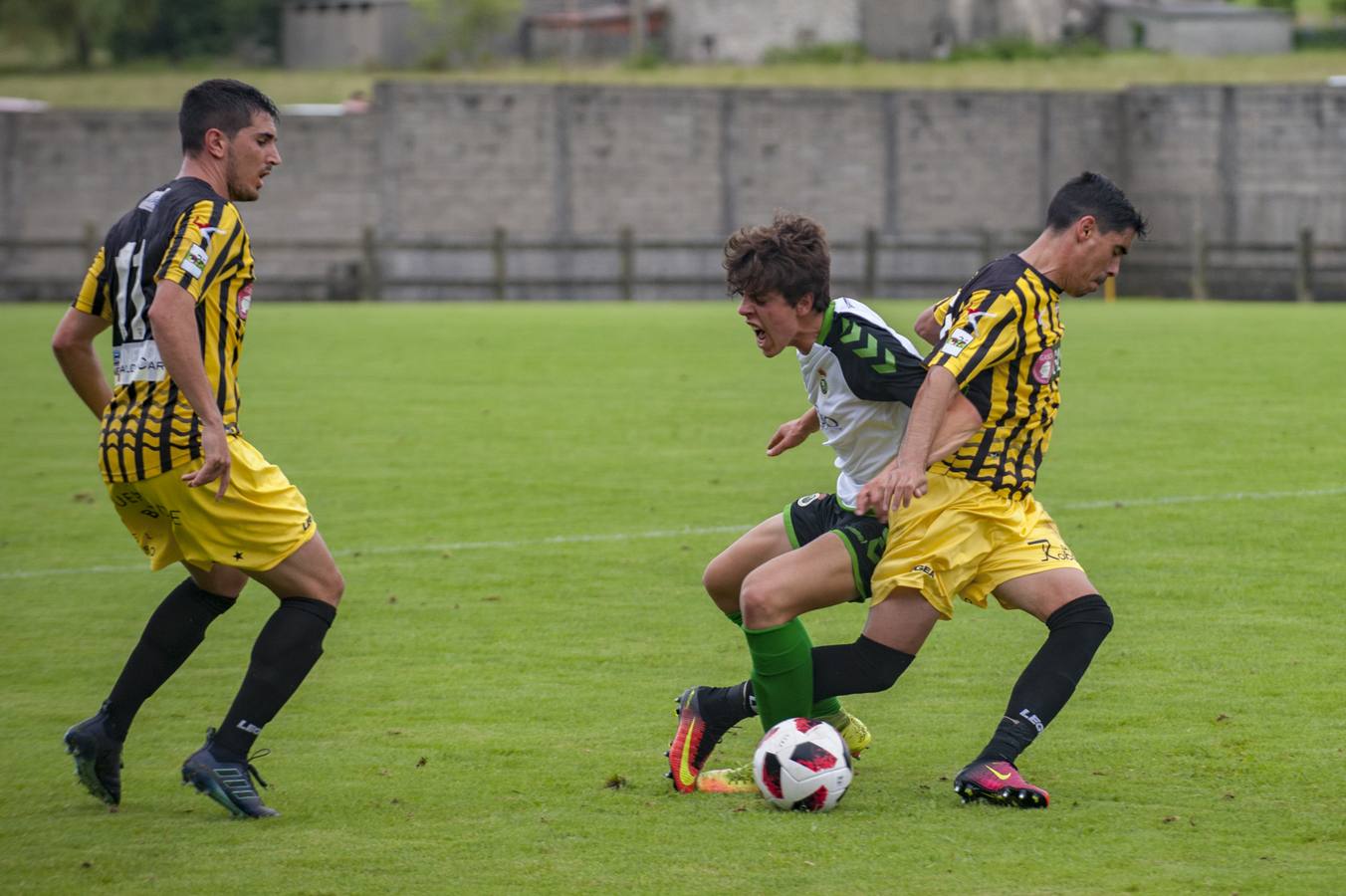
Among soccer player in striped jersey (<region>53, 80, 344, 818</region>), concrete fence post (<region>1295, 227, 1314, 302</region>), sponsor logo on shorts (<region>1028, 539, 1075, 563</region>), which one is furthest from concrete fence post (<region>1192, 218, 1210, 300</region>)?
soccer player in striped jersey (<region>53, 80, 344, 818</region>)

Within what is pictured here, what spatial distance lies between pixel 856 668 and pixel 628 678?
171 centimetres

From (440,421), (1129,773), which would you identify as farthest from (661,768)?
(440,421)

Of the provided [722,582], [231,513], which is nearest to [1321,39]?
[722,582]

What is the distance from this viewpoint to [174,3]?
3162 inches

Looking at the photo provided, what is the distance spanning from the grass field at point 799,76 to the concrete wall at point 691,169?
664 inches

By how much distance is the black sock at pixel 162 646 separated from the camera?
5438 millimetres

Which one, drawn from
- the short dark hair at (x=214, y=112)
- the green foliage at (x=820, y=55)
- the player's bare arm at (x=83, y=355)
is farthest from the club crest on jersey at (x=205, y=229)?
the green foliage at (x=820, y=55)

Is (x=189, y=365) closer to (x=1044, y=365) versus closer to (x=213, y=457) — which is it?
(x=213, y=457)

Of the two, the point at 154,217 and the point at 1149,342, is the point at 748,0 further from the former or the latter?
the point at 154,217

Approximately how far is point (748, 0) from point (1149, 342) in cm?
4897

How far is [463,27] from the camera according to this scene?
73.0 meters

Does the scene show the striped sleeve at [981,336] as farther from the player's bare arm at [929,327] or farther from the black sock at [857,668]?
the black sock at [857,668]

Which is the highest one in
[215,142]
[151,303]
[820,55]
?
[820,55]

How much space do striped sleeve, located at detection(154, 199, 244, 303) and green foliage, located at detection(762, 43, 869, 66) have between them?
62627 mm
